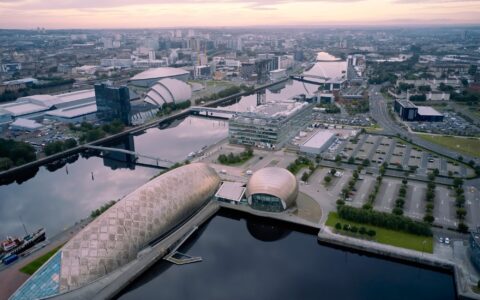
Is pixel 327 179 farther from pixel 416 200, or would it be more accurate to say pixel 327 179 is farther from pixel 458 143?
pixel 458 143

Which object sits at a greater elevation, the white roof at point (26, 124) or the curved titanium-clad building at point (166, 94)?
the curved titanium-clad building at point (166, 94)

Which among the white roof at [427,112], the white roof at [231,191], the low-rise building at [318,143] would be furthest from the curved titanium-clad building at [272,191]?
the white roof at [427,112]

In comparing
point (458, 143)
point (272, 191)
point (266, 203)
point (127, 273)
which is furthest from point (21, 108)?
point (458, 143)

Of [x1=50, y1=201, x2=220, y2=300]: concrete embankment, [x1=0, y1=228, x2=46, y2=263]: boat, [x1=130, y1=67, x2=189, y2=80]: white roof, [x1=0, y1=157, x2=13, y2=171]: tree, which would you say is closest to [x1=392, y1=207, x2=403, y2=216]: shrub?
[x1=50, y1=201, x2=220, y2=300]: concrete embankment

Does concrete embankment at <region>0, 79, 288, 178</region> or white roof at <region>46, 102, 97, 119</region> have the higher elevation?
white roof at <region>46, 102, 97, 119</region>

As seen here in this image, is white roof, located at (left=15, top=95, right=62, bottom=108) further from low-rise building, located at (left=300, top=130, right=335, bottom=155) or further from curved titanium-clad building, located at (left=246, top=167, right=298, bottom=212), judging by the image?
A: curved titanium-clad building, located at (left=246, top=167, right=298, bottom=212)

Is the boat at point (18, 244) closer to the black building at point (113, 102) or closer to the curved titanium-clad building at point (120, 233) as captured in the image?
the curved titanium-clad building at point (120, 233)

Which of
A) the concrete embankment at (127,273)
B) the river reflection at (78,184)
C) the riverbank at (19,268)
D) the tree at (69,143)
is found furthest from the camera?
the tree at (69,143)
